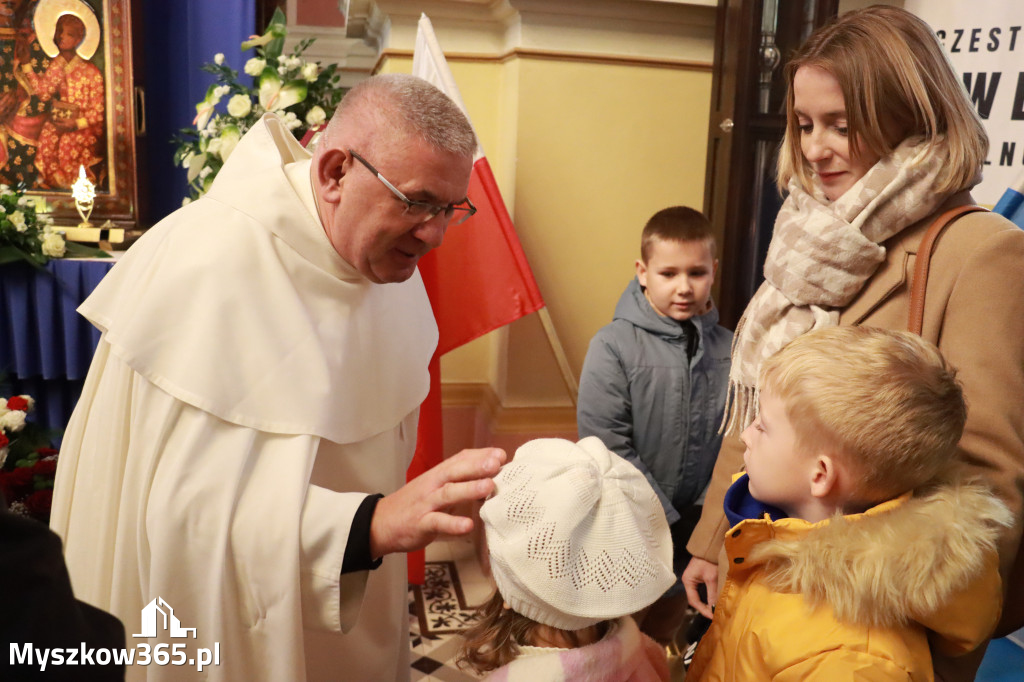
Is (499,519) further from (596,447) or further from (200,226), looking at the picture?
(200,226)

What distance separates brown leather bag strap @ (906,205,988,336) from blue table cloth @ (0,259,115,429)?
3.95 m

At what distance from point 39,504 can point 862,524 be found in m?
2.48

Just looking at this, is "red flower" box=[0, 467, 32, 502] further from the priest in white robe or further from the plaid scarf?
the plaid scarf

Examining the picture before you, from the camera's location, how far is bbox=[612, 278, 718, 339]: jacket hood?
2.82m

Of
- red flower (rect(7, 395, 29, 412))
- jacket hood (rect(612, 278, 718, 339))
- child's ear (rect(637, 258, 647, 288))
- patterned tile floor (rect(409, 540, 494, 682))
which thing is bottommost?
patterned tile floor (rect(409, 540, 494, 682))

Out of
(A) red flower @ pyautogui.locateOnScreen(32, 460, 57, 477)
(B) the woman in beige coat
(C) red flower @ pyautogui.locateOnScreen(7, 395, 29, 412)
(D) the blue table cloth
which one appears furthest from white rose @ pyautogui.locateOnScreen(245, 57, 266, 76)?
(B) the woman in beige coat

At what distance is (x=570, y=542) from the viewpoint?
1.30 metres

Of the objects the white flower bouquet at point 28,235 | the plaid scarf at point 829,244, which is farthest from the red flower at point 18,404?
the plaid scarf at point 829,244

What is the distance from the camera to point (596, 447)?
4.74 ft

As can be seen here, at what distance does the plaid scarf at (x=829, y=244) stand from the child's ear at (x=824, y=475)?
40 centimetres

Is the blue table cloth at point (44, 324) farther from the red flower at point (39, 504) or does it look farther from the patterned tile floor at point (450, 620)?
the patterned tile floor at point (450, 620)

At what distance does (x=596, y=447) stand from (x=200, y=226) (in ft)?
3.13

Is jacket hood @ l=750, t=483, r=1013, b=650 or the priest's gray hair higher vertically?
the priest's gray hair

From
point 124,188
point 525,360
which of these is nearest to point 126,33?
point 124,188
